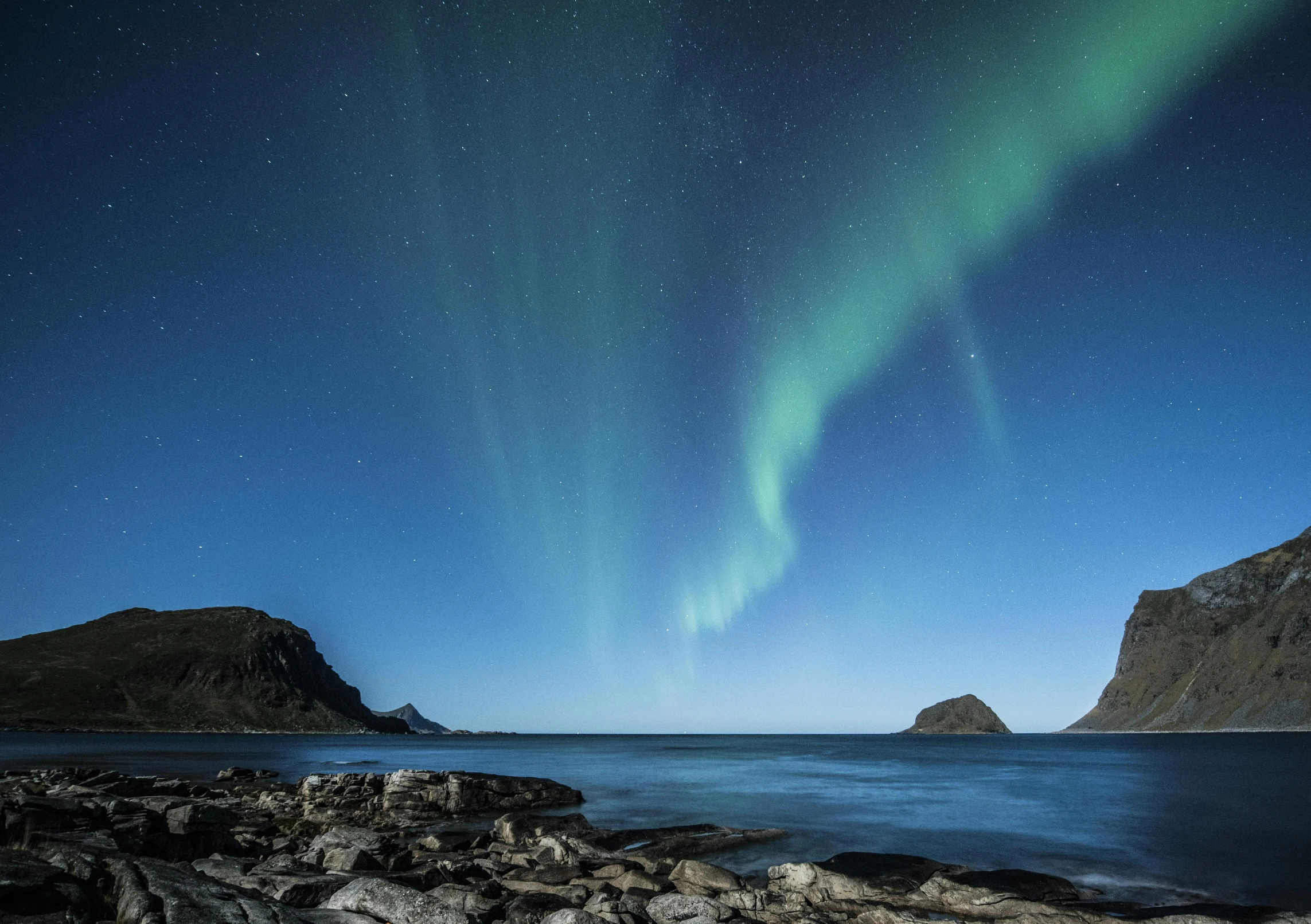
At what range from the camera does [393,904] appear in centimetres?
1574

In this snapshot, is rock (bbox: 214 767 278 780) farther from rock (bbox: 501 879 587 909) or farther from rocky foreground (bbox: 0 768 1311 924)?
rock (bbox: 501 879 587 909)

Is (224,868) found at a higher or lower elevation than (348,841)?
higher

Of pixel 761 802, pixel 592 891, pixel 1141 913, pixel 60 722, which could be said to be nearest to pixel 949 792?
pixel 761 802

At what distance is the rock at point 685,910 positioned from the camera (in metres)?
18.4

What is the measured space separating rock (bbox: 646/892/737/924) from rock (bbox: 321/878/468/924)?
5.85 meters

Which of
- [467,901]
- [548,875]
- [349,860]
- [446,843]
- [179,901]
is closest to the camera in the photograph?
[179,901]

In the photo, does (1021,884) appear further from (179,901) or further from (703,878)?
(179,901)

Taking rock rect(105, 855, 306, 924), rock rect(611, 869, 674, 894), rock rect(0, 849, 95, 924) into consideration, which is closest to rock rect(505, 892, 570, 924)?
rock rect(611, 869, 674, 894)

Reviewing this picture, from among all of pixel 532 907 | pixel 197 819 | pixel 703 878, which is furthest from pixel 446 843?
pixel 532 907

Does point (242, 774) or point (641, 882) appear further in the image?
point (242, 774)

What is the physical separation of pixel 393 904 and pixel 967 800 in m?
59.5

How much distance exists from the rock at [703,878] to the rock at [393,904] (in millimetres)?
9735

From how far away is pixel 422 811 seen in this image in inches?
1713

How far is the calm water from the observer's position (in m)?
31.0
